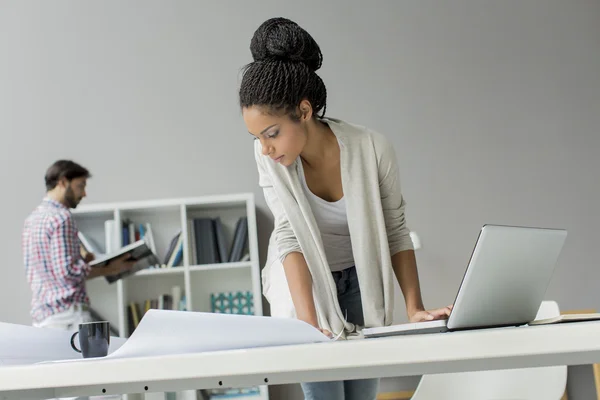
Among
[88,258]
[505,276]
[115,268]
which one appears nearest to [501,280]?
[505,276]

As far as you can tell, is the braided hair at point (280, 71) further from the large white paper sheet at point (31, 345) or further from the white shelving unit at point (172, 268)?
the white shelving unit at point (172, 268)

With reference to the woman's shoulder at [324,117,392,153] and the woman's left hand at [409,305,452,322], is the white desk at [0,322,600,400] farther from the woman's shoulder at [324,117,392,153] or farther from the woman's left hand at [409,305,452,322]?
the woman's shoulder at [324,117,392,153]

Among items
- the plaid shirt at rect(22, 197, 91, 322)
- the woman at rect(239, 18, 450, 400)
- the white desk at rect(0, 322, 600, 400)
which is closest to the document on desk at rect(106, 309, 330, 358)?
the white desk at rect(0, 322, 600, 400)

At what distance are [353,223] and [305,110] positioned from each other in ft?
0.95

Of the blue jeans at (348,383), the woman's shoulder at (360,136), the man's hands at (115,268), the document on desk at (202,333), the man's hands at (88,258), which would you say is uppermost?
the woman's shoulder at (360,136)

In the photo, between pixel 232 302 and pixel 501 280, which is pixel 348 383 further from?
pixel 232 302

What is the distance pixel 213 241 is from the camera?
3773mm

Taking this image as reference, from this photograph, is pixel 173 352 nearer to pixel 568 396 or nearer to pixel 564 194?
pixel 568 396

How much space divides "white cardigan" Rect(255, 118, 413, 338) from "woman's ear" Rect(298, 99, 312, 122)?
0.08m

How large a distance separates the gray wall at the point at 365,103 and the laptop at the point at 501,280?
117 inches

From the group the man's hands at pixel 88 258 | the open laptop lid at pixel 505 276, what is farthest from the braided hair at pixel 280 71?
the man's hands at pixel 88 258

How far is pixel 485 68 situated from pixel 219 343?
12.2 ft

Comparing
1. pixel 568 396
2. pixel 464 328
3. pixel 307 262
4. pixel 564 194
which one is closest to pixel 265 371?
pixel 464 328

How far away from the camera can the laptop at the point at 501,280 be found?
89cm
